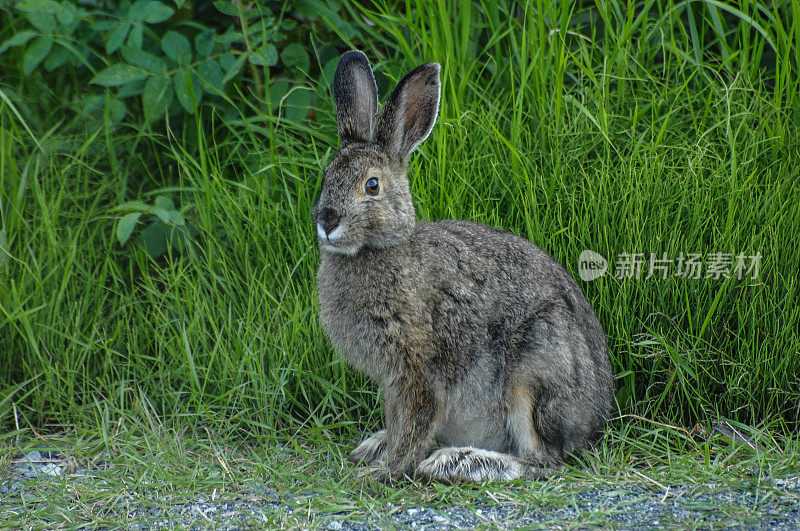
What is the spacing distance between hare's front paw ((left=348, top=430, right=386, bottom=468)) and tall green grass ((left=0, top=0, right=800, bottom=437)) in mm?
173

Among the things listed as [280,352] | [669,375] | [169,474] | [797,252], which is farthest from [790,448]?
[169,474]

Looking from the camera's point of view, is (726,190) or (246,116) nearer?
(726,190)

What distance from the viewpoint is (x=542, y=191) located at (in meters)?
4.74

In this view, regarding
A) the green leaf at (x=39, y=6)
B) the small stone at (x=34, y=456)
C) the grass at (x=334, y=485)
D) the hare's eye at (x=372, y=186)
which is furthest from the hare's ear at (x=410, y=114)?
the small stone at (x=34, y=456)

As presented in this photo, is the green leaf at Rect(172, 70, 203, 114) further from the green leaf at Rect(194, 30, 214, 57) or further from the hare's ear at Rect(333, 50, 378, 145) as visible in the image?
the hare's ear at Rect(333, 50, 378, 145)

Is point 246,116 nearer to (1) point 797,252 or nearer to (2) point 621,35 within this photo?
(2) point 621,35

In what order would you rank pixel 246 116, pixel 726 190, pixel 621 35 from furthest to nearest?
1. pixel 246 116
2. pixel 621 35
3. pixel 726 190

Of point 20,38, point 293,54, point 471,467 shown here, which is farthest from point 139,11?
point 471,467

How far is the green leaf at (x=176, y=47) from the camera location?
496 centimetres

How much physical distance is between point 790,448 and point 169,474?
262cm

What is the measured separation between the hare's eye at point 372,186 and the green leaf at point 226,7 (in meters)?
1.59

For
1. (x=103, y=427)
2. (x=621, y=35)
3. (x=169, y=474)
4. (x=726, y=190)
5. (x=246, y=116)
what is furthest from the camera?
(x=246, y=116)

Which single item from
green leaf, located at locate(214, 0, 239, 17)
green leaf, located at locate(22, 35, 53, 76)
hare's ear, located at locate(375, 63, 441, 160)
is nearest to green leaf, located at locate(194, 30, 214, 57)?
green leaf, located at locate(214, 0, 239, 17)

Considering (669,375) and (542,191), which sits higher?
(542,191)
